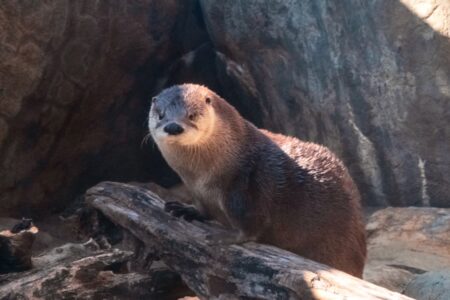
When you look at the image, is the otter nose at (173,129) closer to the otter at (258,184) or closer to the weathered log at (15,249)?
the otter at (258,184)

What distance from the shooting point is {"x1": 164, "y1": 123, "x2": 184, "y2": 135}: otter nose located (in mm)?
2768

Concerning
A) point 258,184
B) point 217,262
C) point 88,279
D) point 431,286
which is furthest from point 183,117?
point 431,286

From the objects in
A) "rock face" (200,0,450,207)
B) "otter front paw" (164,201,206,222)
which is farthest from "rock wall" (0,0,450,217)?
"otter front paw" (164,201,206,222)

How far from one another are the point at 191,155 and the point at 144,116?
2148 millimetres

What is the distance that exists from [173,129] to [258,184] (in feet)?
1.41

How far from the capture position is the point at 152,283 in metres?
2.78

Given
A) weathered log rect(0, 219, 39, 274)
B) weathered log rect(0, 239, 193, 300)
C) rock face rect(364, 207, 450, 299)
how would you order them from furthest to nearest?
rock face rect(364, 207, 450, 299) → weathered log rect(0, 219, 39, 274) → weathered log rect(0, 239, 193, 300)

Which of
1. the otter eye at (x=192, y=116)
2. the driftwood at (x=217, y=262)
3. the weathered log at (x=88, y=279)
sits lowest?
the weathered log at (x=88, y=279)

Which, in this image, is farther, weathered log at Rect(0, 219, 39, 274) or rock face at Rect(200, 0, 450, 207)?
rock face at Rect(200, 0, 450, 207)

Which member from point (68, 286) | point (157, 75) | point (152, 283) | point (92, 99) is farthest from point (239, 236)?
point (157, 75)

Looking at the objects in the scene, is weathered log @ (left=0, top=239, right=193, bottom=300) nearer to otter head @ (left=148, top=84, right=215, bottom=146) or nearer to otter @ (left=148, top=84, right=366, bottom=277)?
otter @ (left=148, top=84, right=366, bottom=277)

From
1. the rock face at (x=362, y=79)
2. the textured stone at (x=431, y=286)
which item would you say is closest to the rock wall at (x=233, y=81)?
the rock face at (x=362, y=79)

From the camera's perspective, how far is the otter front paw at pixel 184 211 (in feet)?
9.75

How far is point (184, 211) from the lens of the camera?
2.99m
